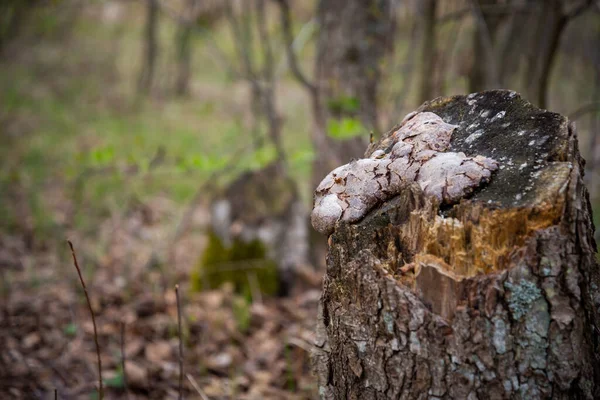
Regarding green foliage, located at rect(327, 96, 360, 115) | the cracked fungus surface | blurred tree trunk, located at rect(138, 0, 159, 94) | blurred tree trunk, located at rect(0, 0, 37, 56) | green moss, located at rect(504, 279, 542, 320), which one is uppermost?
blurred tree trunk, located at rect(138, 0, 159, 94)

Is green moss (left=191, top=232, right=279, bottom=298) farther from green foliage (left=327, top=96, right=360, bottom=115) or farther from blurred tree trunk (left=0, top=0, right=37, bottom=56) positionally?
blurred tree trunk (left=0, top=0, right=37, bottom=56)

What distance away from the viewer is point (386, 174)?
1.23 meters

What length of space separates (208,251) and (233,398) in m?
1.58

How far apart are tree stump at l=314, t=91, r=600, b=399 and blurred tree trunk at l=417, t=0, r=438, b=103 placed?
7.85 ft

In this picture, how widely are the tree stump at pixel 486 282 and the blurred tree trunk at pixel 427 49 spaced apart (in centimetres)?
239

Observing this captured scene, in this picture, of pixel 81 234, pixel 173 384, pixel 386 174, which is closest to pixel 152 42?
pixel 81 234

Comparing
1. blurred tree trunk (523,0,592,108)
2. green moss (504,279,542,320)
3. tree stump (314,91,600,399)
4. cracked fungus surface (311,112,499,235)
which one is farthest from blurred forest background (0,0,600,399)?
green moss (504,279,542,320)

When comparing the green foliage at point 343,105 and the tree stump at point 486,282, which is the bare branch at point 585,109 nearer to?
the green foliage at point 343,105

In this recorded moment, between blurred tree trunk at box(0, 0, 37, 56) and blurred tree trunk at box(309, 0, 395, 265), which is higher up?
blurred tree trunk at box(0, 0, 37, 56)

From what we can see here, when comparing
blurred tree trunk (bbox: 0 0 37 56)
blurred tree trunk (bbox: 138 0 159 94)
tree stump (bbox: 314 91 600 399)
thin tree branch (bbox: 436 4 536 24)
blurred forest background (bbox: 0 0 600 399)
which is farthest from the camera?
→ blurred tree trunk (bbox: 138 0 159 94)

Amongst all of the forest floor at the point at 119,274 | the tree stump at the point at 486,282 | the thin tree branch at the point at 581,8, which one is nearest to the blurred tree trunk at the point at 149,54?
the forest floor at the point at 119,274

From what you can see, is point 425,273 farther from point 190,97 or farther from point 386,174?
point 190,97

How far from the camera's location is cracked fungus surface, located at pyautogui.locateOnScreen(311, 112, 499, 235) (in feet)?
3.66

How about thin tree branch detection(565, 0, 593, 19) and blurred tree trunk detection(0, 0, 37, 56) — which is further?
blurred tree trunk detection(0, 0, 37, 56)
